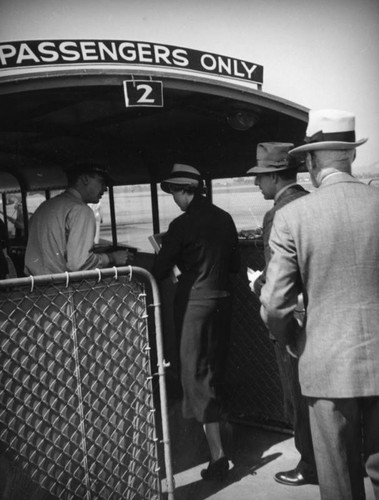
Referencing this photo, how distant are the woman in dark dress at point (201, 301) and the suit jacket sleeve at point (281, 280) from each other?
A: 147 centimetres

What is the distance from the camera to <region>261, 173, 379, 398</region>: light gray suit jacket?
8.22 feet

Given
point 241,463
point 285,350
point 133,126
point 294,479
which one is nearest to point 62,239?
point 285,350

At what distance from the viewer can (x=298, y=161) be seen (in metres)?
3.88

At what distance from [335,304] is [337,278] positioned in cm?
13

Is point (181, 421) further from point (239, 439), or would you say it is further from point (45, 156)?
point (45, 156)

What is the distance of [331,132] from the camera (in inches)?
108

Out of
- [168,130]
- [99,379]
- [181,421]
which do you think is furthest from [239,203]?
[99,379]

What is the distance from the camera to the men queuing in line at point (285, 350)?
3730 mm

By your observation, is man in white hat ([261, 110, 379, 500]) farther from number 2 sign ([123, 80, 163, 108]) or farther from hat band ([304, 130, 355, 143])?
number 2 sign ([123, 80, 163, 108])

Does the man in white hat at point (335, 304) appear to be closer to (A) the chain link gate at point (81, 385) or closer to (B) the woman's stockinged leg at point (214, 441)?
(A) the chain link gate at point (81, 385)

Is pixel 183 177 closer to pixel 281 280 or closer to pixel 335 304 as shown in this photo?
pixel 281 280

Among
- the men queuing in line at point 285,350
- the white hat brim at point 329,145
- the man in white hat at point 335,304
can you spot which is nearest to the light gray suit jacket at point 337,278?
the man in white hat at point 335,304

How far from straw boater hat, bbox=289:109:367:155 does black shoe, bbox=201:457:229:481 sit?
2457 mm

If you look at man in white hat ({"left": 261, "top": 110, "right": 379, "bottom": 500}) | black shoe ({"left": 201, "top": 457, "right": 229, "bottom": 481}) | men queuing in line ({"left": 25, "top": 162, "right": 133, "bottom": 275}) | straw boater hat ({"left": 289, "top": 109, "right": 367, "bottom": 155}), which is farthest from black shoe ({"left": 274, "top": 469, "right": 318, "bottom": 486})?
straw boater hat ({"left": 289, "top": 109, "right": 367, "bottom": 155})
